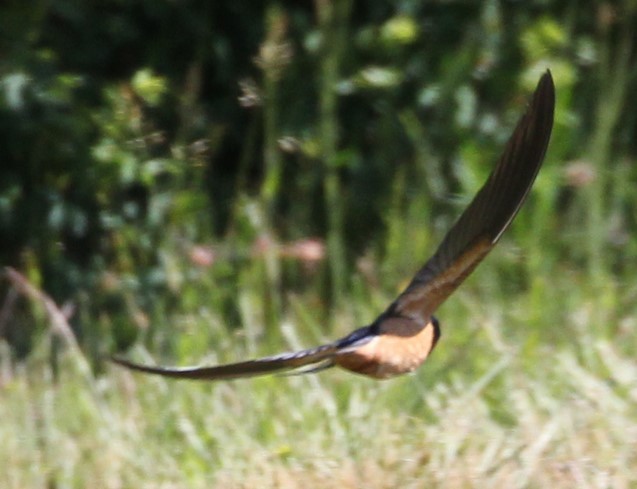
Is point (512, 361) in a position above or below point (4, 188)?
above

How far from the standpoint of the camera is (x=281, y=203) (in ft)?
16.0

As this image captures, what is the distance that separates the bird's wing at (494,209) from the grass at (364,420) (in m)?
0.58

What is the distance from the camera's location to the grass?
2924mm

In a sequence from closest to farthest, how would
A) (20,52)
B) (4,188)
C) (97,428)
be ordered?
(97,428) < (20,52) < (4,188)

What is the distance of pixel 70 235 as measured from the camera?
476 cm

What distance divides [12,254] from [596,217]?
70.5 inches

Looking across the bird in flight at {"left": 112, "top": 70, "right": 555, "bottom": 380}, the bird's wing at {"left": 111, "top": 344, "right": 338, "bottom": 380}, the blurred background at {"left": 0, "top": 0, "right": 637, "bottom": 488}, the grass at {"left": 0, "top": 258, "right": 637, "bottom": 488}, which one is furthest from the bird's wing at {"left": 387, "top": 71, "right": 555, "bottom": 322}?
the blurred background at {"left": 0, "top": 0, "right": 637, "bottom": 488}

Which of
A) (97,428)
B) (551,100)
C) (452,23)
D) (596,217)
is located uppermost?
(551,100)

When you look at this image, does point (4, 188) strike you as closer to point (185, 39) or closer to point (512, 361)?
point (185, 39)

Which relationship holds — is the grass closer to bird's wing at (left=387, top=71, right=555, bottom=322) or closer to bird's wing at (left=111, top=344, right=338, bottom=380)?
bird's wing at (left=387, top=71, right=555, bottom=322)

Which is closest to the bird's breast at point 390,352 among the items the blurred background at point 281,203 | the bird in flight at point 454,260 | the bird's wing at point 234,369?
the bird in flight at point 454,260

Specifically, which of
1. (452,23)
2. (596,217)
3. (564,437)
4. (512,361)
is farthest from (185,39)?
(564,437)

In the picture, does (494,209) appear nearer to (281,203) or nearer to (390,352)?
(390,352)

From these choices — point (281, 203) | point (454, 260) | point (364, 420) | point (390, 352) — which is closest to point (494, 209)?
point (454, 260)
